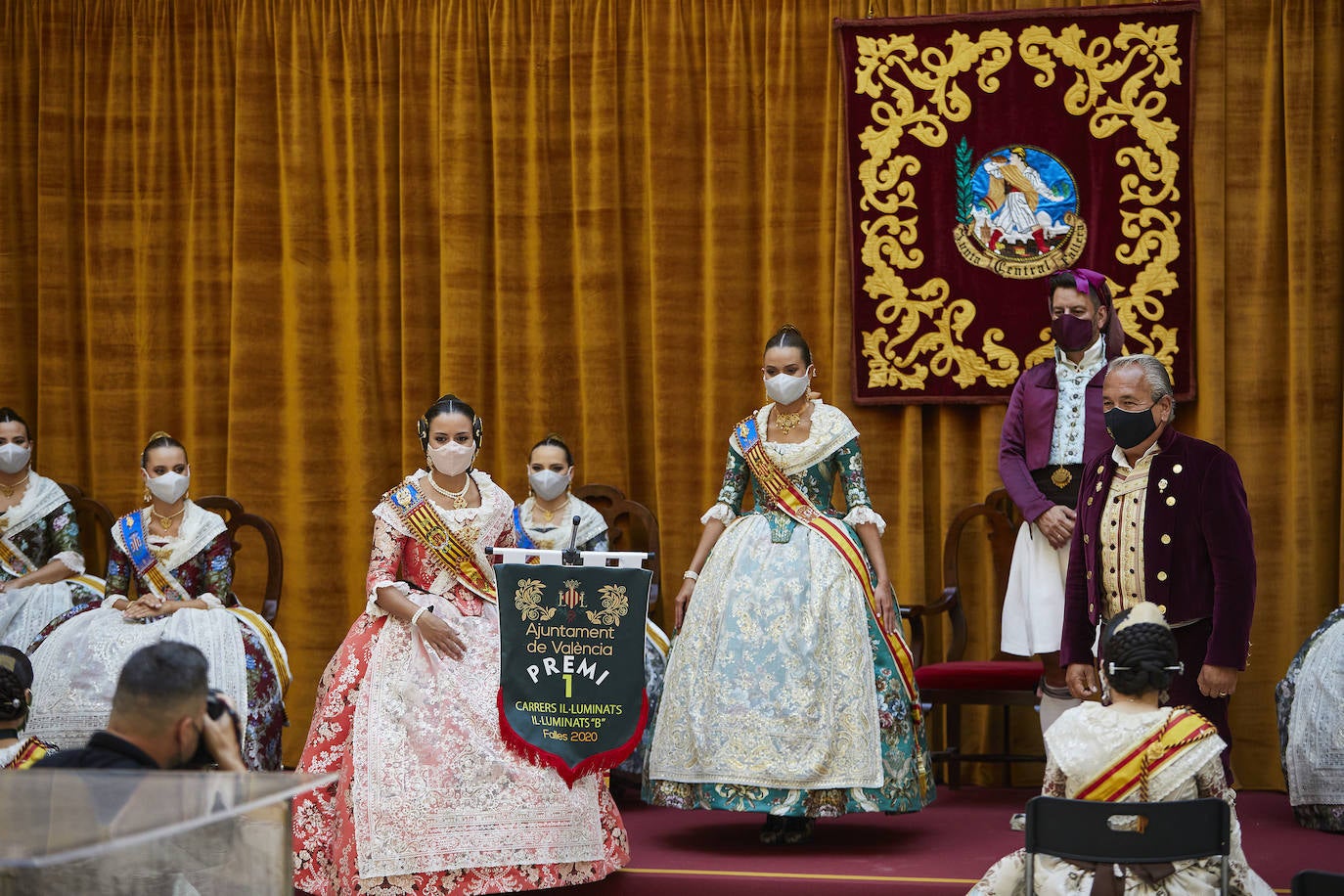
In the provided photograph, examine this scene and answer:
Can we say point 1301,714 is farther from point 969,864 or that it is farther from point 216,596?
point 216,596

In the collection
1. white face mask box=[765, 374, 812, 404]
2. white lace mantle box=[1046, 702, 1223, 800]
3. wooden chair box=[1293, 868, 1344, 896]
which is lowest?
wooden chair box=[1293, 868, 1344, 896]

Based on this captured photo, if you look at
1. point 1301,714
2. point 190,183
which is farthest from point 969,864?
point 190,183

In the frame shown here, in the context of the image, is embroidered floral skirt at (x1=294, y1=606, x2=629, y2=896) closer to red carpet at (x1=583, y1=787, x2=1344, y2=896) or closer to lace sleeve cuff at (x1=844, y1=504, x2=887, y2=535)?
red carpet at (x1=583, y1=787, x2=1344, y2=896)

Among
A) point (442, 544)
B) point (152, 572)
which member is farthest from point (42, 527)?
point (442, 544)

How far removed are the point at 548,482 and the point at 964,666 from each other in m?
1.79

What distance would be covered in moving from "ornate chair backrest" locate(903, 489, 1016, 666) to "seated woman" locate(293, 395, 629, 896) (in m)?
1.93

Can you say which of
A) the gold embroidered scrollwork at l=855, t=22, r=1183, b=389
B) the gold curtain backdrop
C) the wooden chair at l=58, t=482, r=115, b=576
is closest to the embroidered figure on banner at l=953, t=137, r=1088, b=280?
the gold embroidered scrollwork at l=855, t=22, r=1183, b=389

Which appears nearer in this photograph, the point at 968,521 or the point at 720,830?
the point at 720,830

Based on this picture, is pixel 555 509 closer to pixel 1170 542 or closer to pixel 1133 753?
pixel 1170 542

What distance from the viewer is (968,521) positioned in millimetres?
6613

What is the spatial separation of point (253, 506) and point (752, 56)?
2991mm

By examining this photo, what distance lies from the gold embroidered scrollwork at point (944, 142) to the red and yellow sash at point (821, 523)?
1.46 metres

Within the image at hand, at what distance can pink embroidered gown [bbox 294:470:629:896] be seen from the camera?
448cm

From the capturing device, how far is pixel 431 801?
4.52 metres
